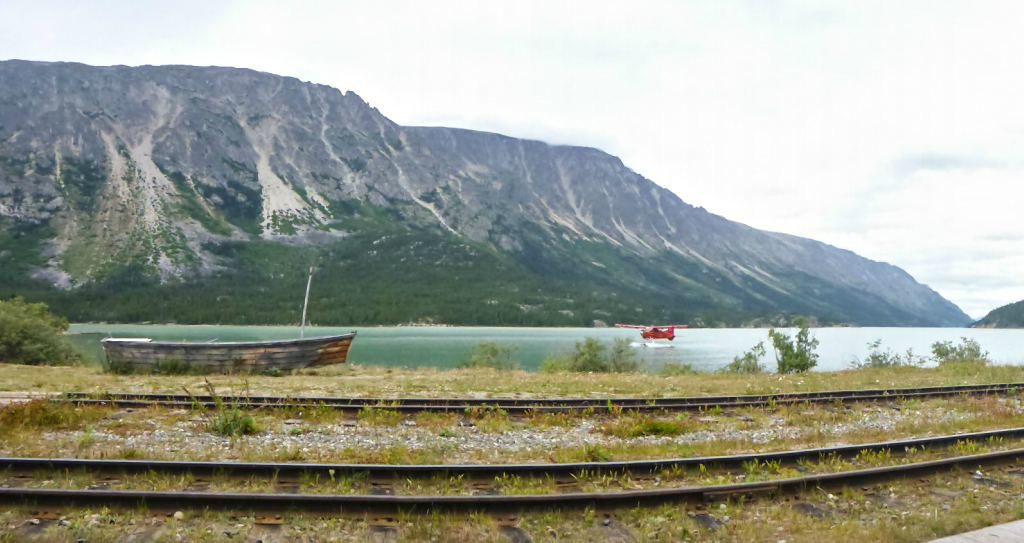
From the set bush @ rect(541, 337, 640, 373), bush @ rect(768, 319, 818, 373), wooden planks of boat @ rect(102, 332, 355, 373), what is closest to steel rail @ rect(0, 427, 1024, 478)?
wooden planks of boat @ rect(102, 332, 355, 373)

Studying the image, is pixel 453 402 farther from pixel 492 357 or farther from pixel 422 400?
pixel 492 357

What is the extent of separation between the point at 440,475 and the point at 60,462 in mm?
6053

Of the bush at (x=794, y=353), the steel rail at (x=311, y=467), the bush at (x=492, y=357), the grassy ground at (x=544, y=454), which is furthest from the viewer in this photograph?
the bush at (x=492, y=357)

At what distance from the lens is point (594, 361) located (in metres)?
47.3

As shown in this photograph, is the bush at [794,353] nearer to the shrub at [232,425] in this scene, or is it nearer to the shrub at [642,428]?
the shrub at [642,428]

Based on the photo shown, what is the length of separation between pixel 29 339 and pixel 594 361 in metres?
37.7

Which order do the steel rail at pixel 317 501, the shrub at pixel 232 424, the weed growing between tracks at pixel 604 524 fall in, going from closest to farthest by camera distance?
the weed growing between tracks at pixel 604 524
the steel rail at pixel 317 501
the shrub at pixel 232 424

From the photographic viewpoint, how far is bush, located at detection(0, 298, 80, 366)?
1547 inches

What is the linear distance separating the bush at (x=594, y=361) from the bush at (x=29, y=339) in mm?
32631

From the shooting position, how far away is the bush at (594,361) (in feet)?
152

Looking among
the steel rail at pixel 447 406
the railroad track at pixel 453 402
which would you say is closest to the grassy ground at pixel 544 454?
the steel rail at pixel 447 406

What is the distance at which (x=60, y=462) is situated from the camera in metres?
10.1

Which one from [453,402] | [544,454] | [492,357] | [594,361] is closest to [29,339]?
[492,357]

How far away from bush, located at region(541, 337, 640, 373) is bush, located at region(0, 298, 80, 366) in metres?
32.6
